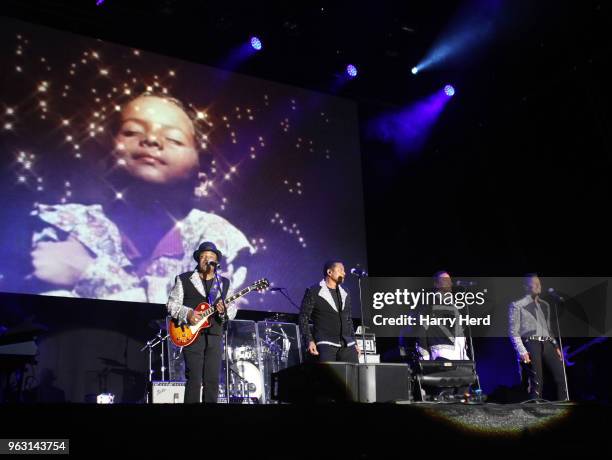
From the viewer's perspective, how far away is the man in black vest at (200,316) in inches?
215

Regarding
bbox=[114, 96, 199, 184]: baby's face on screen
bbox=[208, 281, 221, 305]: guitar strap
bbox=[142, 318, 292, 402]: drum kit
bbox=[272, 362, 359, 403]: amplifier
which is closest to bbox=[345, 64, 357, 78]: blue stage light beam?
bbox=[114, 96, 199, 184]: baby's face on screen

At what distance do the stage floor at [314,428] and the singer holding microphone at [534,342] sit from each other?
4705 millimetres

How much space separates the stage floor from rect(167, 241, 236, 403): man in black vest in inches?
130

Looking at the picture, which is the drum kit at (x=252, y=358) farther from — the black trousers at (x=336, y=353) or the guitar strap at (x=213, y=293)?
the black trousers at (x=336, y=353)

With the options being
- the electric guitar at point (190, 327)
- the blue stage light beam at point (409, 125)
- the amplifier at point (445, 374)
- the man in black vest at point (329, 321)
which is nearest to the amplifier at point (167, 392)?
the electric guitar at point (190, 327)

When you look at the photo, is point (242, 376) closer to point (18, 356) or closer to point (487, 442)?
point (18, 356)

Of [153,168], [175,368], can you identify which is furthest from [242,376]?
[153,168]

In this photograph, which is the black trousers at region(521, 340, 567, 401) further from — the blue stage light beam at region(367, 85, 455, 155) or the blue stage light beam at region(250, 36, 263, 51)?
the blue stage light beam at region(250, 36, 263, 51)

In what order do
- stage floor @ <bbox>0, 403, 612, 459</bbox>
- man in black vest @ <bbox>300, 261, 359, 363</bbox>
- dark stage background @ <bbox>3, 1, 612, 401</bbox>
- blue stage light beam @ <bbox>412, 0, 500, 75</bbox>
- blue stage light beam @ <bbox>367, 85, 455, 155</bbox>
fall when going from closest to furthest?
stage floor @ <bbox>0, 403, 612, 459</bbox> → man in black vest @ <bbox>300, 261, 359, 363</bbox> → dark stage background @ <bbox>3, 1, 612, 401</bbox> → blue stage light beam @ <bbox>412, 0, 500, 75</bbox> → blue stage light beam @ <bbox>367, 85, 455, 155</bbox>

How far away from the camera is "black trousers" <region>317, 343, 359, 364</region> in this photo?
593 centimetres

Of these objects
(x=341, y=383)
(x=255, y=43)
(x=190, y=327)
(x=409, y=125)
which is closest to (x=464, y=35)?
(x=409, y=125)

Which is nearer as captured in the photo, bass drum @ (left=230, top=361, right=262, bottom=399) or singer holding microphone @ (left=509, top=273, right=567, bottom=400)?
singer holding microphone @ (left=509, top=273, right=567, bottom=400)

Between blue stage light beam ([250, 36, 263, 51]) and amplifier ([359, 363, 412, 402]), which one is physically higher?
blue stage light beam ([250, 36, 263, 51])

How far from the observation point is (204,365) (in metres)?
5.54
